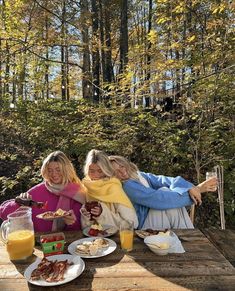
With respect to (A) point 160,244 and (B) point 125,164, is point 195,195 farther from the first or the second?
(A) point 160,244

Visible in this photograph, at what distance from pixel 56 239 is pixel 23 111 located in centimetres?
490

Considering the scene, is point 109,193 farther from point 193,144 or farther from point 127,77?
point 127,77

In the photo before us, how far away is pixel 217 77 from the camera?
13.6ft

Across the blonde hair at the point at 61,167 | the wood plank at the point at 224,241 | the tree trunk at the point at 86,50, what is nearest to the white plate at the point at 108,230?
the blonde hair at the point at 61,167

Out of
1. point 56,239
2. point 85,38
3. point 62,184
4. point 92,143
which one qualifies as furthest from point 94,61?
point 56,239

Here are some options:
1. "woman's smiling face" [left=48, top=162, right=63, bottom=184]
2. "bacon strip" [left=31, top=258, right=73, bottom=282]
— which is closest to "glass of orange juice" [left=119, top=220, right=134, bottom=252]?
"bacon strip" [left=31, top=258, right=73, bottom=282]

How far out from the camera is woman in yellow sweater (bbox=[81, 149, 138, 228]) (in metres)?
1.86

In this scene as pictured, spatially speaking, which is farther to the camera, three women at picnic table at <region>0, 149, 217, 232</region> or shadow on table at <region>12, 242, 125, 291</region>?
three women at picnic table at <region>0, 149, 217, 232</region>

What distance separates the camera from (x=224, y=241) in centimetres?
187

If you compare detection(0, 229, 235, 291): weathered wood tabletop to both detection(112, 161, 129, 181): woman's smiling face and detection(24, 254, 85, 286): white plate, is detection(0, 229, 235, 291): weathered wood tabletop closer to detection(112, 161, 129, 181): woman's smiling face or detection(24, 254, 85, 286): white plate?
detection(24, 254, 85, 286): white plate

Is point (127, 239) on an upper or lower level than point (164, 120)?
lower

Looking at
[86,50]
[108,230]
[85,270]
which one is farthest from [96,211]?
[86,50]

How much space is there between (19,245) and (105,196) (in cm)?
68

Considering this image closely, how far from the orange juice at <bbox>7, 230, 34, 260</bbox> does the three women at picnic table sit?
1.55ft
